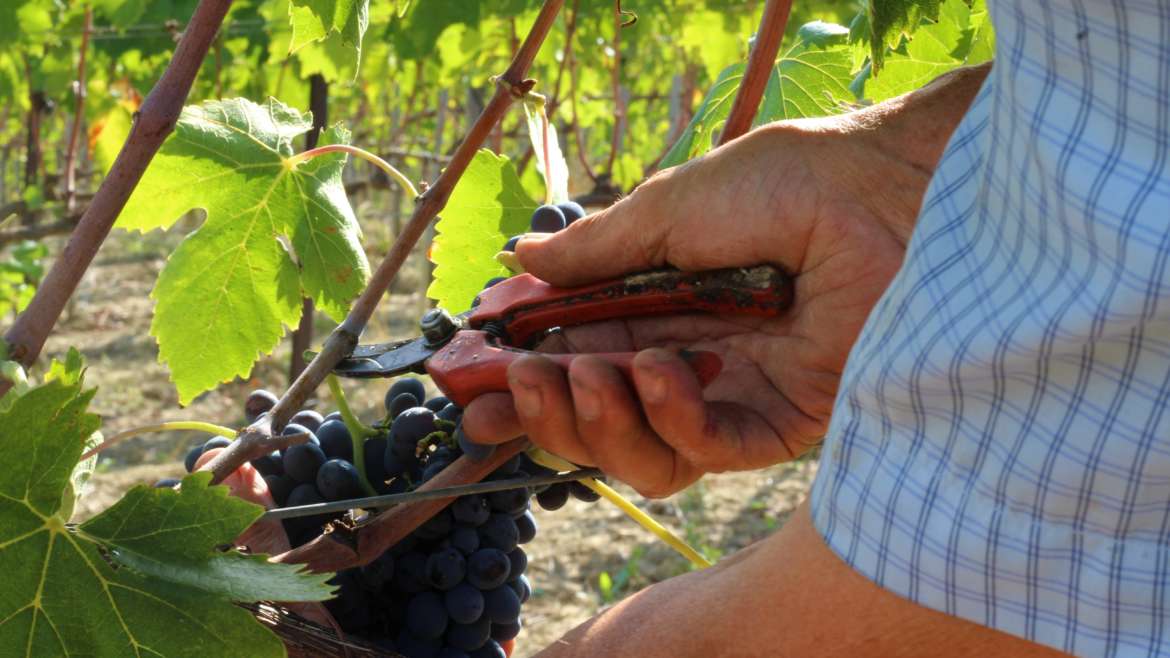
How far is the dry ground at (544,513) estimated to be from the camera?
15.1 feet

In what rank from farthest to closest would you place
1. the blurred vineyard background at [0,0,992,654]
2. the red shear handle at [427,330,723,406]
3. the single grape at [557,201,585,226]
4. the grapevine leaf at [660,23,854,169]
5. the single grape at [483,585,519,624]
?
the blurred vineyard background at [0,0,992,654]
the grapevine leaf at [660,23,854,169]
the single grape at [557,201,585,226]
the single grape at [483,585,519,624]
the red shear handle at [427,330,723,406]

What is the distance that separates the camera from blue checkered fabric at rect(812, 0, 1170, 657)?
66 centimetres

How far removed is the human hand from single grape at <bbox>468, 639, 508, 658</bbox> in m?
0.26

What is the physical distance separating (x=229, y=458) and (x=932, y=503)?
678 millimetres

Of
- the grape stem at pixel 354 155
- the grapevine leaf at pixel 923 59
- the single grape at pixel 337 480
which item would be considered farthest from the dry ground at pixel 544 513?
the single grape at pixel 337 480

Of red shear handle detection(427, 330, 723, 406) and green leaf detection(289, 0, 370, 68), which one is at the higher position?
green leaf detection(289, 0, 370, 68)

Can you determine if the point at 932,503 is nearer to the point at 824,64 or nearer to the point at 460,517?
the point at 460,517

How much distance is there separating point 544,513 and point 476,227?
3758mm

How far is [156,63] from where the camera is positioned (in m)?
5.60

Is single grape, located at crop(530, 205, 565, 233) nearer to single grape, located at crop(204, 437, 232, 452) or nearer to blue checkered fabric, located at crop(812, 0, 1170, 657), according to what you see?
single grape, located at crop(204, 437, 232, 452)

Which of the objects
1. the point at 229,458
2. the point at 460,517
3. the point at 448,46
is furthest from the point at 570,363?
the point at 448,46

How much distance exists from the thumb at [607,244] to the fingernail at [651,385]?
27 cm

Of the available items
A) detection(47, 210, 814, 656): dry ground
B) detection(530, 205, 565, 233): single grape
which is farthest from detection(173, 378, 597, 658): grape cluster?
detection(47, 210, 814, 656): dry ground

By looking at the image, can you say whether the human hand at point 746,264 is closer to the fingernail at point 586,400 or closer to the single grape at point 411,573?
the fingernail at point 586,400
